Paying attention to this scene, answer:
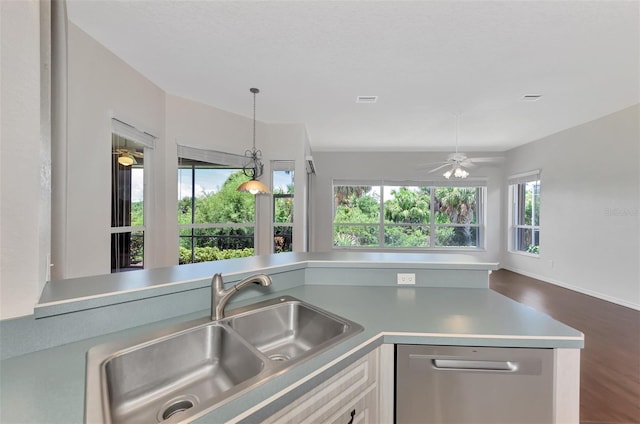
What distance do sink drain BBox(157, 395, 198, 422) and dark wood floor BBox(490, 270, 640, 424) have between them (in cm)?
235

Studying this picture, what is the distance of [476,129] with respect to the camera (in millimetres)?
4426

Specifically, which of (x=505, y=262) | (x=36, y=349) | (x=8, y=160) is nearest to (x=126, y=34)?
(x=8, y=160)

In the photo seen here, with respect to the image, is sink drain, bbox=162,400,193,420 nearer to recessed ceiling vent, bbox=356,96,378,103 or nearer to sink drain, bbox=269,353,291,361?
sink drain, bbox=269,353,291,361

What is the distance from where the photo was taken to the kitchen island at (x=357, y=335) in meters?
0.63

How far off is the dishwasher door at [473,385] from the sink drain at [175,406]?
0.73 metres

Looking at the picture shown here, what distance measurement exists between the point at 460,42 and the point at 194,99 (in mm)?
3025

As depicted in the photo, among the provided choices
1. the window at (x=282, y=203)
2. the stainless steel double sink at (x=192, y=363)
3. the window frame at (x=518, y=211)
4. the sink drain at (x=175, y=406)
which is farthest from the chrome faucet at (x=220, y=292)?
the window frame at (x=518, y=211)

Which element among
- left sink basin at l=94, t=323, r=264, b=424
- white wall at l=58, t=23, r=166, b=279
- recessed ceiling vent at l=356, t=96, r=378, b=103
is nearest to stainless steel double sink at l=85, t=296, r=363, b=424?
left sink basin at l=94, t=323, r=264, b=424

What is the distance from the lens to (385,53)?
2293mm

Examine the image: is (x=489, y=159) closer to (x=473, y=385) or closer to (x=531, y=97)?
(x=531, y=97)

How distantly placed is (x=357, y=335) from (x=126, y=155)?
9.68 ft

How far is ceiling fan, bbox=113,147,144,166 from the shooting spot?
260cm

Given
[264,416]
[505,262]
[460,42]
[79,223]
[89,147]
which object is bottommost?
[505,262]

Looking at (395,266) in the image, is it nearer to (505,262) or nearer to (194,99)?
(194,99)
